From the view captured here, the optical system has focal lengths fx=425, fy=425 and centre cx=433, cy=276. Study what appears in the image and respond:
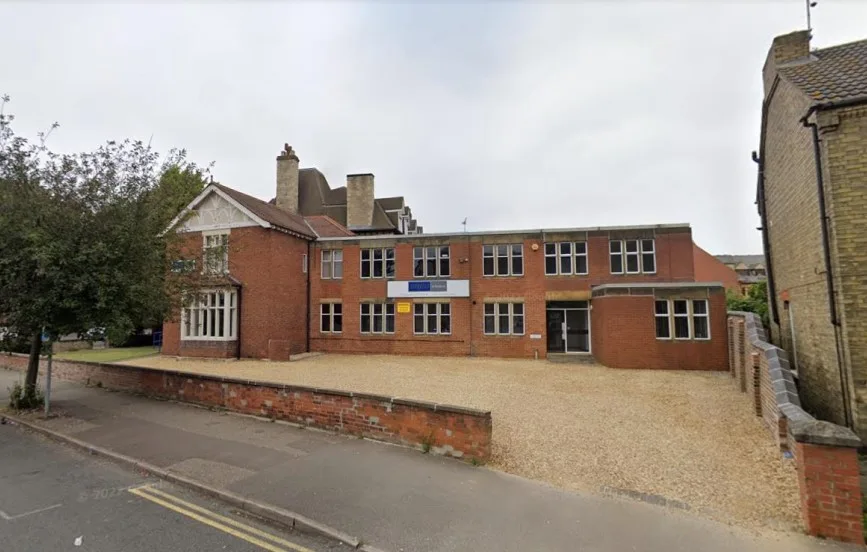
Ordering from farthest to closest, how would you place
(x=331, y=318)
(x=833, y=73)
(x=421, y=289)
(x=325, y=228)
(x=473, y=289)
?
(x=325, y=228) < (x=331, y=318) < (x=421, y=289) < (x=473, y=289) < (x=833, y=73)

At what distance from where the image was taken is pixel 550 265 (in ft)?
65.3

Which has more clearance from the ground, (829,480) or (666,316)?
(666,316)

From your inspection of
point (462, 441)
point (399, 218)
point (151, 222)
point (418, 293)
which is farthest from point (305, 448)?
point (399, 218)

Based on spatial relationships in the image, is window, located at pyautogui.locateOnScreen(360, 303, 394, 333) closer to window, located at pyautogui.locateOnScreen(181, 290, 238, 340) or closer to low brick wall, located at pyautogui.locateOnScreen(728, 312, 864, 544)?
window, located at pyautogui.locateOnScreen(181, 290, 238, 340)

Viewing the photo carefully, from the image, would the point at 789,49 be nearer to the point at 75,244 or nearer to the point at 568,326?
the point at 568,326

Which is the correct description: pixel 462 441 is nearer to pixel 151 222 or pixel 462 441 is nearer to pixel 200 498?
pixel 200 498

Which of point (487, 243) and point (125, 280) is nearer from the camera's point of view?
point (125, 280)

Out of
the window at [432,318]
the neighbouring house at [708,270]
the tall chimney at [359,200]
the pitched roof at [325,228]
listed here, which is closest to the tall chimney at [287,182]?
the tall chimney at [359,200]

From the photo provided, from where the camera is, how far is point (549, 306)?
2016 centimetres

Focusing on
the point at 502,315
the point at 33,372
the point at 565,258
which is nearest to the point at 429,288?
the point at 502,315

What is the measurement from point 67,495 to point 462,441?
5.29 metres

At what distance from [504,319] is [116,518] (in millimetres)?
16880

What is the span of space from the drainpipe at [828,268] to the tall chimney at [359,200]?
27047 millimetres

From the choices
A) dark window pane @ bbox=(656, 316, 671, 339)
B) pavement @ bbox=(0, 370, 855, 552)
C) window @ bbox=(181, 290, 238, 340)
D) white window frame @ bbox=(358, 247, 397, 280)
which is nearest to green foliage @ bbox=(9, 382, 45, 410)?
pavement @ bbox=(0, 370, 855, 552)
